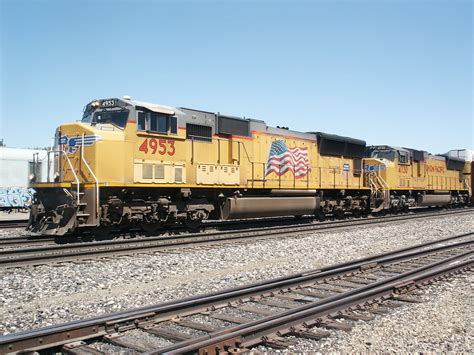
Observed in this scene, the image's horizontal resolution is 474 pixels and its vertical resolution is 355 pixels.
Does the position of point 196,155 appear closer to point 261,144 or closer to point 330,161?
point 261,144

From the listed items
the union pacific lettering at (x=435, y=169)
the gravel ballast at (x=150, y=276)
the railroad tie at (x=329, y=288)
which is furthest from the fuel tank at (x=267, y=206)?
the union pacific lettering at (x=435, y=169)

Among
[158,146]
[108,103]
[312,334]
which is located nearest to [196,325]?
[312,334]

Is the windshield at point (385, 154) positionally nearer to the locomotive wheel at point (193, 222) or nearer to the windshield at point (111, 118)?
the locomotive wheel at point (193, 222)

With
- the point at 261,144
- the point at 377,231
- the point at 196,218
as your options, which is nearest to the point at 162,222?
the point at 196,218

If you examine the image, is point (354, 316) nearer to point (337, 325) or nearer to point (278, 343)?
point (337, 325)

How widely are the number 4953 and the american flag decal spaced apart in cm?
433

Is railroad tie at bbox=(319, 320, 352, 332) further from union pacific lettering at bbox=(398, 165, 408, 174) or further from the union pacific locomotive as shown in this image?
union pacific lettering at bbox=(398, 165, 408, 174)

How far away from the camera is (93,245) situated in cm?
937

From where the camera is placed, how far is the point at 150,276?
710cm

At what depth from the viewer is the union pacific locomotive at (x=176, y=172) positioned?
1016cm

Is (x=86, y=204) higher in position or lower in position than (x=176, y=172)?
lower

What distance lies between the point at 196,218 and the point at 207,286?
18.7 feet

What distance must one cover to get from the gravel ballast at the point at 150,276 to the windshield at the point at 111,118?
359 cm

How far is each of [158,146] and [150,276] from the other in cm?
475
